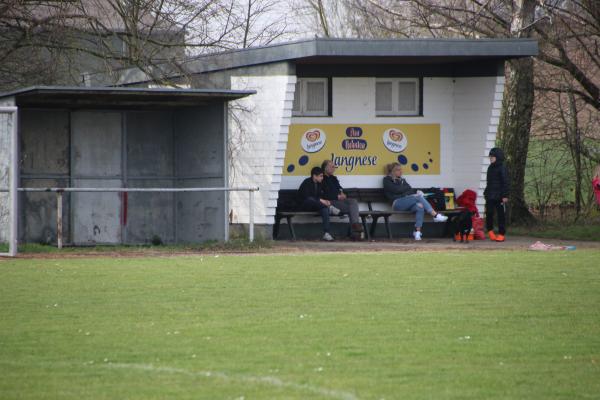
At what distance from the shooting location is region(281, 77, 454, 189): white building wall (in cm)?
2186

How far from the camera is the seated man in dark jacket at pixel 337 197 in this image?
20859 millimetres

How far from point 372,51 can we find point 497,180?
342 centimetres

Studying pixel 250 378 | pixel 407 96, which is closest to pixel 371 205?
pixel 407 96

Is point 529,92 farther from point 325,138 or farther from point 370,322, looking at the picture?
point 370,322

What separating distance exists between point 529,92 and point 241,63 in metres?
7.71

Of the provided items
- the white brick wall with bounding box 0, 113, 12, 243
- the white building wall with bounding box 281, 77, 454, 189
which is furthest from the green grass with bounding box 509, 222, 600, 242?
the white brick wall with bounding box 0, 113, 12, 243

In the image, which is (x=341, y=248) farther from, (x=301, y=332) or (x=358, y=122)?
(x=301, y=332)

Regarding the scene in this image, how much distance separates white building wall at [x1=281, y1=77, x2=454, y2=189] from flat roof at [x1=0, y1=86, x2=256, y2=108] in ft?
10.5

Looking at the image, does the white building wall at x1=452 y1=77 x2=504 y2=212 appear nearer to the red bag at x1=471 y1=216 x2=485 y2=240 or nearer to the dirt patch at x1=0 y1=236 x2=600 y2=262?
the red bag at x1=471 y1=216 x2=485 y2=240

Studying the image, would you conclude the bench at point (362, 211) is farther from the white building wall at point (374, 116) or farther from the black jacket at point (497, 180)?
the black jacket at point (497, 180)

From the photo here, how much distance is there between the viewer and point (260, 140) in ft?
67.1

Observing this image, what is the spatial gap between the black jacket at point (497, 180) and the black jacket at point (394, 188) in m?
1.65

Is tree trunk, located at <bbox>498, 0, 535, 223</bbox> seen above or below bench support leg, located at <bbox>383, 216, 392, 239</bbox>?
above

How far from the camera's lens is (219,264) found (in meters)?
15.5
